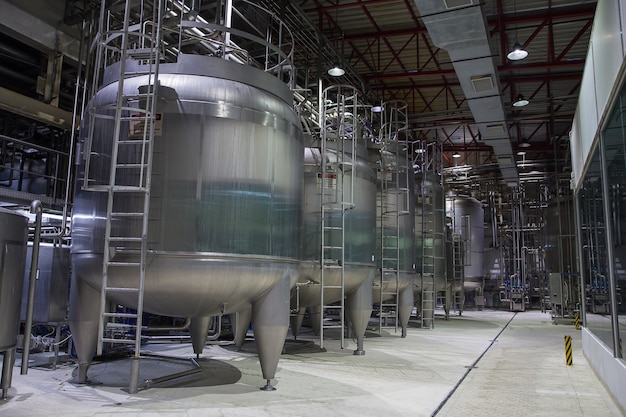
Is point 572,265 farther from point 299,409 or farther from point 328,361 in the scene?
point 299,409

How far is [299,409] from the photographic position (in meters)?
6.05

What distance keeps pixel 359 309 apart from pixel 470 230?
618 inches

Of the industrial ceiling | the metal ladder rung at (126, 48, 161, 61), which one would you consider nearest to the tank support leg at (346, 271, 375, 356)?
the industrial ceiling

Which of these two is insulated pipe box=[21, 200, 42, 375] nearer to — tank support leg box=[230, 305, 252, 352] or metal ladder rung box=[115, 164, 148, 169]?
metal ladder rung box=[115, 164, 148, 169]

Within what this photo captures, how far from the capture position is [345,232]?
34.8 feet

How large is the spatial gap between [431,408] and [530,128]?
21.5m

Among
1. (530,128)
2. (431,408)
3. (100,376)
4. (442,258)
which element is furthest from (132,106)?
(530,128)

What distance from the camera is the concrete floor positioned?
6012 mm

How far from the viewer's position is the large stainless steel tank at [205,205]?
6309mm

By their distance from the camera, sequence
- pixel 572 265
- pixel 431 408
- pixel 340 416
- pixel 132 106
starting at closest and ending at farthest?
pixel 340 416
pixel 431 408
pixel 132 106
pixel 572 265

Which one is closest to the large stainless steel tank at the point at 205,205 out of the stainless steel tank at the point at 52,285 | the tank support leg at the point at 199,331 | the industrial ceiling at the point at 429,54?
the stainless steel tank at the point at 52,285

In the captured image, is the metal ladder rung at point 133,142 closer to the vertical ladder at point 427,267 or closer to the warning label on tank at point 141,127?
the warning label on tank at point 141,127

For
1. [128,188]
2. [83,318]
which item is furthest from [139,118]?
[83,318]

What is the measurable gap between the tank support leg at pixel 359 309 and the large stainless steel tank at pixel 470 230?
47.3 ft
